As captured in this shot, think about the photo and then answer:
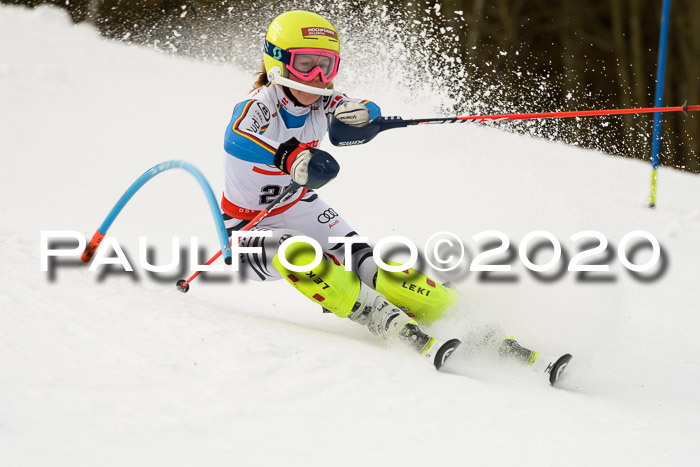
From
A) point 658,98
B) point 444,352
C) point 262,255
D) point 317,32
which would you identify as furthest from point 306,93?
point 658,98

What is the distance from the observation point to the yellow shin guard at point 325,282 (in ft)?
8.83

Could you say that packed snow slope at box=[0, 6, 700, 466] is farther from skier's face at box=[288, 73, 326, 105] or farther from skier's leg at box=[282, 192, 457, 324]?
skier's face at box=[288, 73, 326, 105]

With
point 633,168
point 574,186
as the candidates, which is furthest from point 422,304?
point 633,168

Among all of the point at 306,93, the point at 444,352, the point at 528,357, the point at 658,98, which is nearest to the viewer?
the point at 444,352

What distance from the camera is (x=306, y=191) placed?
10.3 ft

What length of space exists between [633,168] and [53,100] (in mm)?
4984

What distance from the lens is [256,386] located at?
2.12 m

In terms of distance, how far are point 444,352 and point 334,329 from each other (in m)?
0.66

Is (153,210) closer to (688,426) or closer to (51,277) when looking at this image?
(51,277)

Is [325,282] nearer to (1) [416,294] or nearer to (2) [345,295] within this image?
(2) [345,295]

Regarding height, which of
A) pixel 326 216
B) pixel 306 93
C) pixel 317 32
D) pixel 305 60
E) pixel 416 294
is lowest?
pixel 416 294

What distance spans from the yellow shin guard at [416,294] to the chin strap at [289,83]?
714mm

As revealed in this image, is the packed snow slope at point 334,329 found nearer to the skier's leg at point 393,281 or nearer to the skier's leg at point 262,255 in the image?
the skier's leg at point 393,281

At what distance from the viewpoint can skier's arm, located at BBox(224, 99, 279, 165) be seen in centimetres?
277
